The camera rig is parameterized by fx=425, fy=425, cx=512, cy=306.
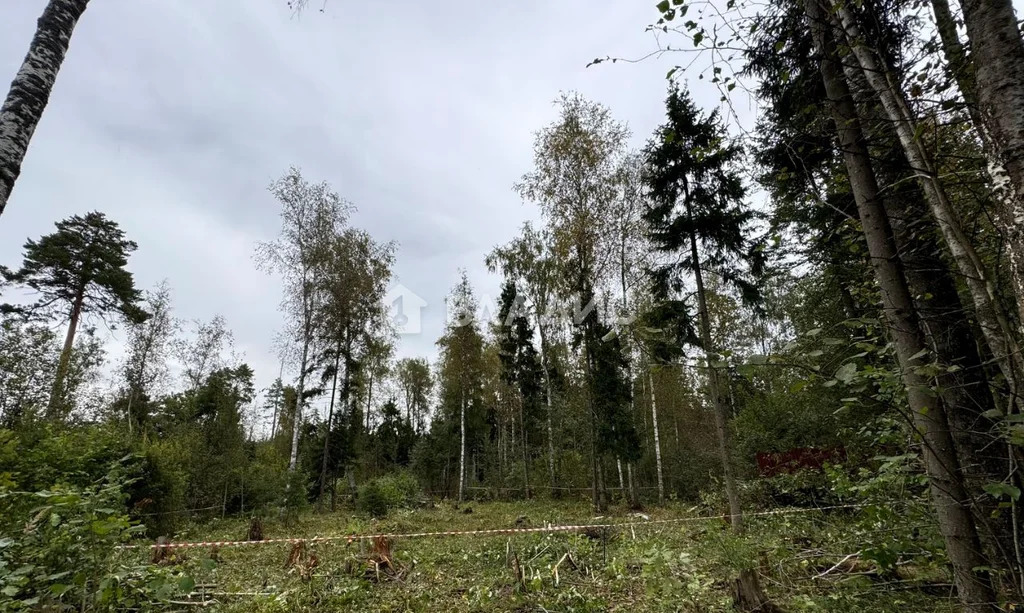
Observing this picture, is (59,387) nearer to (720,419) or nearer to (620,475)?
(720,419)

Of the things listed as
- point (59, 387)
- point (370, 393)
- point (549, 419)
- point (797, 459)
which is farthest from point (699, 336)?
point (370, 393)

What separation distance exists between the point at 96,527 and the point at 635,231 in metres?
12.5

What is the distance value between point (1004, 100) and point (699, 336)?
7606 mm

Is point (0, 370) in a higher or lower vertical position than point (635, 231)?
lower

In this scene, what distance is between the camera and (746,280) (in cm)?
823

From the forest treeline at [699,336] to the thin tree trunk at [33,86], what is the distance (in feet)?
0.31

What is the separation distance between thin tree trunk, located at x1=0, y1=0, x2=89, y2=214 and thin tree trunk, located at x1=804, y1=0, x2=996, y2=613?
439 cm

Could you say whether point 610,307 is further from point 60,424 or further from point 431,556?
point 60,424

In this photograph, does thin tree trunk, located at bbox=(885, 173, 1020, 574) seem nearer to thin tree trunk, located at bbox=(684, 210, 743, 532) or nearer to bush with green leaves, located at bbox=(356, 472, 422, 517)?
thin tree trunk, located at bbox=(684, 210, 743, 532)

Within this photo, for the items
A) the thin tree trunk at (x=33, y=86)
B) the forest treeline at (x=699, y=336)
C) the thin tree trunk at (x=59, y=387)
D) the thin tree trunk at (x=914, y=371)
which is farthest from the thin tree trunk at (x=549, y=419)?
the thin tree trunk at (x=33, y=86)

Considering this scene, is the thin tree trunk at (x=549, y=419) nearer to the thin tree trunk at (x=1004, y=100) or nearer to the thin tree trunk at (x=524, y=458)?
the thin tree trunk at (x=524, y=458)

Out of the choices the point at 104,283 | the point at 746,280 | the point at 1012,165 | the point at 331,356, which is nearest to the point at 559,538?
the point at 746,280

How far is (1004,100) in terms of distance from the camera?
151cm

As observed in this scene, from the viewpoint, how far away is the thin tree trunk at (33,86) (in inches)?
95.7
